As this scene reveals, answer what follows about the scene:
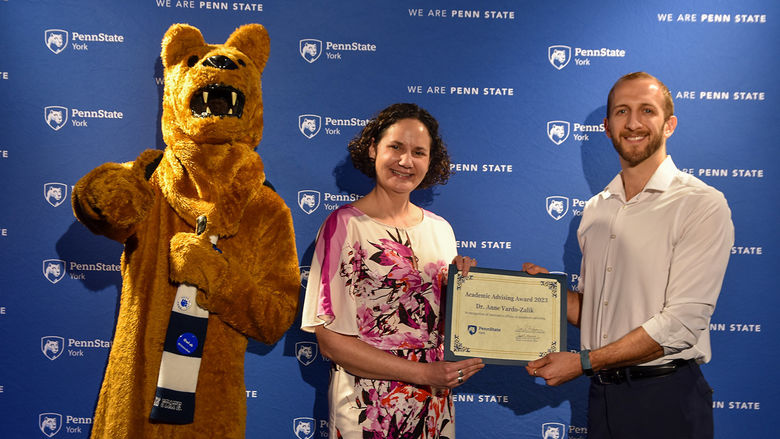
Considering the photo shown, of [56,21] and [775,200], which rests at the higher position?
[56,21]

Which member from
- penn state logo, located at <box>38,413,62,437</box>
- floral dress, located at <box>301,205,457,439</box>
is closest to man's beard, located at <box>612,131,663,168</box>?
floral dress, located at <box>301,205,457,439</box>

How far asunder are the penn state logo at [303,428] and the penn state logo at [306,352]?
0.90ft

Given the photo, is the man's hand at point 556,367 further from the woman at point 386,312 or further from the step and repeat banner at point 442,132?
the step and repeat banner at point 442,132

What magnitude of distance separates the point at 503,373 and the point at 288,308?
1229 mm

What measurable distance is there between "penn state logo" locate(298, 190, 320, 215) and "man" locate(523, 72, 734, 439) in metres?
1.07

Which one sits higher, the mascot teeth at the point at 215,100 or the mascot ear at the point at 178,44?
the mascot ear at the point at 178,44

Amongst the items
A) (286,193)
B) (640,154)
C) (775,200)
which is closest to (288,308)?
(286,193)

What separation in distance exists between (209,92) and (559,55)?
1.68 meters

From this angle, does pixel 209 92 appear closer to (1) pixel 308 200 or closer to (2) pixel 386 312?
(1) pixel 308 200

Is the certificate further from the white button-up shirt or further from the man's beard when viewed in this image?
the man's beard

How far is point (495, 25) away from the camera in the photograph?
8.83 feet

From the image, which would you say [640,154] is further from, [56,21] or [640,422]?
[56,21]

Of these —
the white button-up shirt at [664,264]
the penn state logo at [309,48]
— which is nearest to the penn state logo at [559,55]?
the white button-up shirt at [664,264]

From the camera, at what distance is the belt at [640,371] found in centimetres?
202
